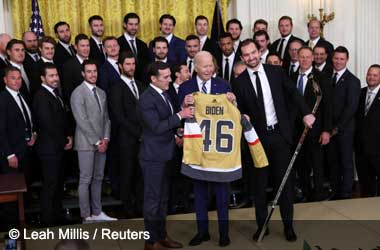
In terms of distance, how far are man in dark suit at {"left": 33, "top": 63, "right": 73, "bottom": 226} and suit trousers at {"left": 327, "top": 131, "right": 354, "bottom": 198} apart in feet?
8.98

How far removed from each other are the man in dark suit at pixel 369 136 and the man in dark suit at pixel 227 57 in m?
1.38

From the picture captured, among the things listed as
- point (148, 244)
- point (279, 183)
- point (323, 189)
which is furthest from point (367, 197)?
point (148, 244)

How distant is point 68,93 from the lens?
605 centimetres

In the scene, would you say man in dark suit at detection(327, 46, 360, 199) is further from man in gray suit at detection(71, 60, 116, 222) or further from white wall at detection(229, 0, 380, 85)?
man in gray suit at detection(71, 60, 116, 222)

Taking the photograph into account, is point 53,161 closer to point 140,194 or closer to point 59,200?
point 59,200

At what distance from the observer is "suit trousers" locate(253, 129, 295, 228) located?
4.91 m

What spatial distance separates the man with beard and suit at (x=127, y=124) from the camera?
5.63 meters

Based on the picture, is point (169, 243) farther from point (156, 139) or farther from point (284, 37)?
point (284, 37)

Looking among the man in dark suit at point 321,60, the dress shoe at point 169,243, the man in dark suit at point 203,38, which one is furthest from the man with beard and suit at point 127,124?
the man in dark suit at point 321,60

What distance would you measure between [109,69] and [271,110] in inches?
74.4

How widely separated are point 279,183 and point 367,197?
1.85 m

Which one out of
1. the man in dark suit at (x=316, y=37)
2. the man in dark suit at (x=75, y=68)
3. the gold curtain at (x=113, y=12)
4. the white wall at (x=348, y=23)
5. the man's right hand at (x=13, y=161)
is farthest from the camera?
the white wall at (x=348, y=23)

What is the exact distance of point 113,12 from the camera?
25.1ft

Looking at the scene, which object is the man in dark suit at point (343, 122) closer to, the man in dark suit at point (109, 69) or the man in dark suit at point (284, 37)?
the man in dark suit at point (284, 37)
